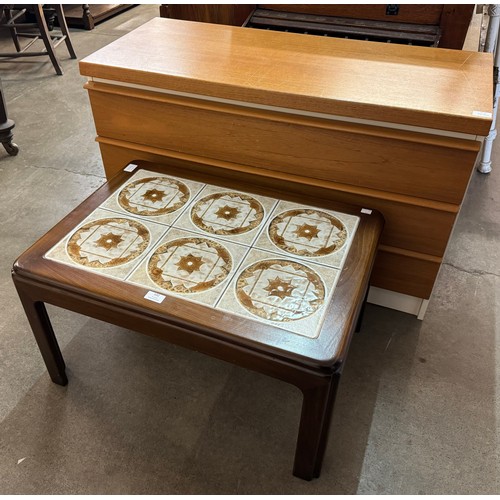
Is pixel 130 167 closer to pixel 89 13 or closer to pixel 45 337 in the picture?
pixel 45 337

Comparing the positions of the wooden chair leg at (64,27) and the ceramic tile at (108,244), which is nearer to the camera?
the ceramic tile at (108,244)

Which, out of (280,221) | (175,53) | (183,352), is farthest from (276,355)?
(175,53)

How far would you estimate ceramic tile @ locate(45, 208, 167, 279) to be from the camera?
3.91 feet

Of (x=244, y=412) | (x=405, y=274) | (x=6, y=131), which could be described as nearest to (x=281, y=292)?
(x=244, y=412)

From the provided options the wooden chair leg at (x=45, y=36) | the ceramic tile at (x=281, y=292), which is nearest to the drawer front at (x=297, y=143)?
the ceramic tile at (x=281, y=292)

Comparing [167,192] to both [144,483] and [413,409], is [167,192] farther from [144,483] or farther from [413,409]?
[413,409]

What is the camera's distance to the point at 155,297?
1103mm

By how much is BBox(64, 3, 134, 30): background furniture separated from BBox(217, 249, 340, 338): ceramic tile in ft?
12.3

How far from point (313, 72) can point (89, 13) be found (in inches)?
134

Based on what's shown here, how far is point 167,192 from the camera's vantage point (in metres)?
1.45

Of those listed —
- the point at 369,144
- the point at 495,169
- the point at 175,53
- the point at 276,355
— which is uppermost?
the point at 175,53

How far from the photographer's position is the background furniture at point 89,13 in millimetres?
4121

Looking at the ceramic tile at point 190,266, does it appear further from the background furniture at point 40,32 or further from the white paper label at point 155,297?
the background furniture at point 40,32

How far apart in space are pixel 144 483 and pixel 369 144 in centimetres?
107
